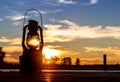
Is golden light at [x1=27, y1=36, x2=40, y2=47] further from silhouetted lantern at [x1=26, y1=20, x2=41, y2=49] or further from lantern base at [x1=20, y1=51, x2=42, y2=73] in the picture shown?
lantern base at [x1=20, y1=51, x2=42, y2=73]

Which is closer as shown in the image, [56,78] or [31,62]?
[56,78]

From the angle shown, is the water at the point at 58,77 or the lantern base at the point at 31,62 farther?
the lantern base at the point at 31,62

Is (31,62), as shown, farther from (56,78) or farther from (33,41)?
(56,78)

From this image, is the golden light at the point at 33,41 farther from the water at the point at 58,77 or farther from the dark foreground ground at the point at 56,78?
the dark foreground ground at the point at 56,78

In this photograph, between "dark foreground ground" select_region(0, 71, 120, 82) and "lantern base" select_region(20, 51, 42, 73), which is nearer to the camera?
"dark foreground ground" select_region(0, 71, 120, 82)

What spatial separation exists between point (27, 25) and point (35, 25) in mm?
334

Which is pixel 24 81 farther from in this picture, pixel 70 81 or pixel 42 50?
pixel 42 50

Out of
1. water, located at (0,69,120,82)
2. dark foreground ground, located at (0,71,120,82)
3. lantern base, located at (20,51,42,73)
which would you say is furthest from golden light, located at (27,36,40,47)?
dark foreground ground, located at (0,71,120,82)

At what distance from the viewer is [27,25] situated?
64.2 ft

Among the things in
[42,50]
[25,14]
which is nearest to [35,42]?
[42,50]

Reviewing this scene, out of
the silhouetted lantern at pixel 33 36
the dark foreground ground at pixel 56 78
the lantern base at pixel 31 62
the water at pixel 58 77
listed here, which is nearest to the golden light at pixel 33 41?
the silhouetted lantern at pixel 33 36

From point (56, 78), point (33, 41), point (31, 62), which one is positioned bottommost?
point (56, 78)

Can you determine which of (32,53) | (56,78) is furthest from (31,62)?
(56,78)

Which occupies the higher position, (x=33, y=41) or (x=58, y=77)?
(x=33, y=41)
